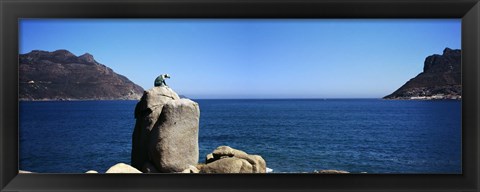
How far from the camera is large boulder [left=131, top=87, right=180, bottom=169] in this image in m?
5.25

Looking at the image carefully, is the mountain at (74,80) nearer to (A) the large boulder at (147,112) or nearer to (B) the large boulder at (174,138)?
(A) the large boulder at (147,112)

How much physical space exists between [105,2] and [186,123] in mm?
3450

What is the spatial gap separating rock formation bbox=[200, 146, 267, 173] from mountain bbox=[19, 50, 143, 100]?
35.6 meters

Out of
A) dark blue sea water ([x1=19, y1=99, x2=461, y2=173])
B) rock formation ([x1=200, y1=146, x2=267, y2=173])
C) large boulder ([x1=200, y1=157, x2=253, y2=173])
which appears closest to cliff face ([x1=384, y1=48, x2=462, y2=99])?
dark blue sea water ([x1=19, y1=99, x2=461, y2=173])

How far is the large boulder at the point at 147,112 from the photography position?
525 centimetres

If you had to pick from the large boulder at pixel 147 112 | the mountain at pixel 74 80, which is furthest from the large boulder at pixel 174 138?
the mountain at pixel 74 80

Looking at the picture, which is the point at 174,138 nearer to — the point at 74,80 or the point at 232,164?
the point at 232,164

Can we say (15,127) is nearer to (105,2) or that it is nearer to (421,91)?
(105,2)

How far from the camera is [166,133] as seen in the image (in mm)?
5059

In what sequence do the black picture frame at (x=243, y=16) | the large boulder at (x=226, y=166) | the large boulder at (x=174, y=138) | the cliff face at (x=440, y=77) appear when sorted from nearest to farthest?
1. the black picture frame at (x=243, y=16)
2. the large boulder at (x=174, y=138)
3. the large boulder at (x=226, y=166)
4. the cliff face at (x=440, y=77)

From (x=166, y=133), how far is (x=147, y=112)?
0.49 m

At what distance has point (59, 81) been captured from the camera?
42156mm

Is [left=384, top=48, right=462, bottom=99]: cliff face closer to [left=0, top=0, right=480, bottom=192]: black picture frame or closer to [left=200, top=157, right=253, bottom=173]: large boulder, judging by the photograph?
[left=200, top=157, right=253, bottom=173]: large boulder

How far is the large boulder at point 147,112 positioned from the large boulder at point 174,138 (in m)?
→ 0.11
